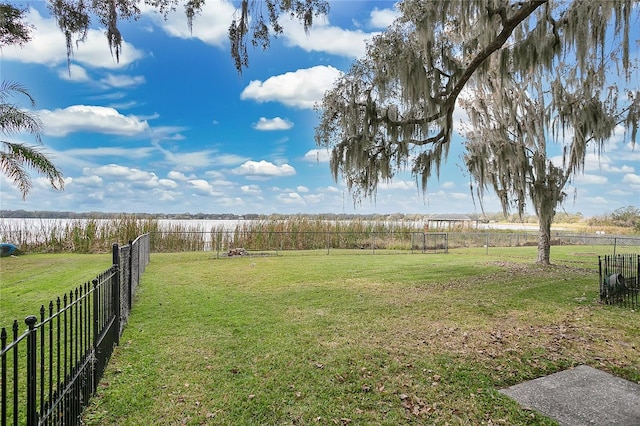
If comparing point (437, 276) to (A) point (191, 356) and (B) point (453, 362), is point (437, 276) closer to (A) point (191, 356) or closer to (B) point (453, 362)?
(B) point (453, 362)

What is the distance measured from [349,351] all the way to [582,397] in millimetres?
2349

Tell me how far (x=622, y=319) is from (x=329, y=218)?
1709 cm

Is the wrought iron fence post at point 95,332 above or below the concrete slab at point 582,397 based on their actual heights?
above

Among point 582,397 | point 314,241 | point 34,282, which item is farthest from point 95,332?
point 314,241

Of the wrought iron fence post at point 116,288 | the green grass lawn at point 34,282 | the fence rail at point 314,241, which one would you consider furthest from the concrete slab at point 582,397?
the fence rail at point 314,241

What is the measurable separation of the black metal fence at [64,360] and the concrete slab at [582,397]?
12.0 feet

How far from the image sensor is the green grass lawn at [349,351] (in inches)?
131

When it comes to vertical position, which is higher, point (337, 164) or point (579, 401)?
point (337, 164)

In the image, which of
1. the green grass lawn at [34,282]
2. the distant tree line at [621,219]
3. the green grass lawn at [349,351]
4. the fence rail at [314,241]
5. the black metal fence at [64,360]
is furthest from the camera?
the distant tree line at [621,219]

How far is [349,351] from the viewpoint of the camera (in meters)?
4.71

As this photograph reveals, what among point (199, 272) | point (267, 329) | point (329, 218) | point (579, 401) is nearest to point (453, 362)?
point (579, 401)

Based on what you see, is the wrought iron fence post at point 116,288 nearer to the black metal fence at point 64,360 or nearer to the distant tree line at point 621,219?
the black metal fence at point 64,360

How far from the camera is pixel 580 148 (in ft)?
36.3

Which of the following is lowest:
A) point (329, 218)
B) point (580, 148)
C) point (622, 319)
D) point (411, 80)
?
point (622, 319)
